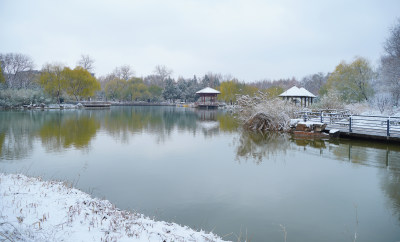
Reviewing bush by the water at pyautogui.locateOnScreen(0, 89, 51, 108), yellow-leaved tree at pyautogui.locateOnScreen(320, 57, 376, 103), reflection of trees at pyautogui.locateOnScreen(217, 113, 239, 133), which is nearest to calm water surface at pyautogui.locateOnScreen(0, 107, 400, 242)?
reflection of trees at pyautogui.locateOnScreen(217, 113, 239, 133)

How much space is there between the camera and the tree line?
23.5 m

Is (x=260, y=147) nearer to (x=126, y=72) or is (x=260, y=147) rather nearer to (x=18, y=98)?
(x=18, y=98)

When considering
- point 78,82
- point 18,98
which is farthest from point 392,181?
point 78,82

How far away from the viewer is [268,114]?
56.6 feet

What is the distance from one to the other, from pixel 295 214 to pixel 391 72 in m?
22.1

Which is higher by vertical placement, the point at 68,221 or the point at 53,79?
the point at 53,79

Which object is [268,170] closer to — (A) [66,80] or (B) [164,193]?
(B) [164,193]

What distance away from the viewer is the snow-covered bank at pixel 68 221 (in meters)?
3.29

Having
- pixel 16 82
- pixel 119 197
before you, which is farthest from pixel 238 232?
pixel 16 82

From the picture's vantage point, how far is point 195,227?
4.59 m

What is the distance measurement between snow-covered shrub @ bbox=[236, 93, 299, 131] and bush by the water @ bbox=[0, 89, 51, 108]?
32.4 meters

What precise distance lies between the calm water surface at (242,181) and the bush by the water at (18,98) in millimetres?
28765

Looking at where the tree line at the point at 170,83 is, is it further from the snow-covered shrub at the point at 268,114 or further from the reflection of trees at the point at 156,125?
the reflection of trees at the point at 156,125

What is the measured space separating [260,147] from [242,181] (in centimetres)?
497
